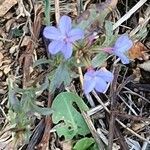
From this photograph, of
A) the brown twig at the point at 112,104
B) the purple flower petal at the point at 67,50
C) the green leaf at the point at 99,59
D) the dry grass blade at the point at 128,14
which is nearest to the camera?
the purple flower petal at the point at 67,50

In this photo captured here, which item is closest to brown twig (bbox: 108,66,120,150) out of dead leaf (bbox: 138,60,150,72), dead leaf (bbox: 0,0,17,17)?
dead leaf (bbox: 138,60,150,72)

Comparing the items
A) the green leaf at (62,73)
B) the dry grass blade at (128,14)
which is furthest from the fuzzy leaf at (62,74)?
the dry grass blade at (128,14)

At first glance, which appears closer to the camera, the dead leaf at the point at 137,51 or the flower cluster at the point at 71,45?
the flower cluster at the point at 71,45

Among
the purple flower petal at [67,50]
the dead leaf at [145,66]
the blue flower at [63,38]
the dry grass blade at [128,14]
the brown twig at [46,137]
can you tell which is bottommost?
the brown twig at [46,137]

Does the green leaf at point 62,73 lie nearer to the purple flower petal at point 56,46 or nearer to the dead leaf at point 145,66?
the purple flower petal at point 56,46

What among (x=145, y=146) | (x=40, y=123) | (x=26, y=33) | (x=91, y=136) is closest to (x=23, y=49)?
(x=26, y=33)

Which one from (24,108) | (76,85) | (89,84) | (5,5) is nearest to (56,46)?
(89,84)
